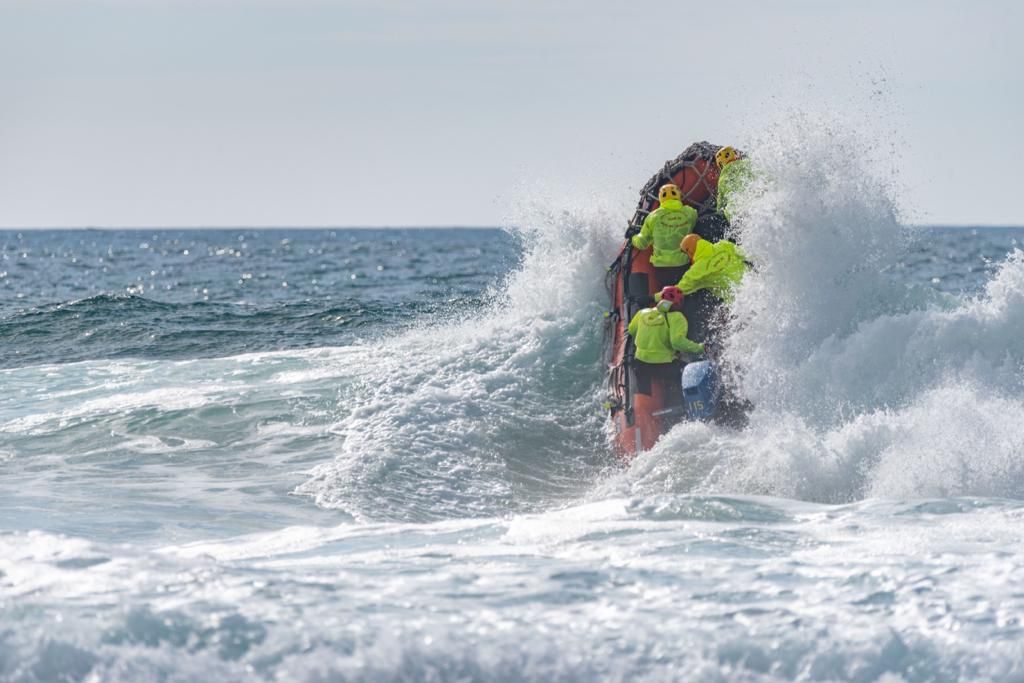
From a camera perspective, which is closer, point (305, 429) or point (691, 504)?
point (691, 504)

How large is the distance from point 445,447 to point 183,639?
4.82 meters

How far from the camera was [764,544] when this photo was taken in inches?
221

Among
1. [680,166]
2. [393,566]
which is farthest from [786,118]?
[393,566]

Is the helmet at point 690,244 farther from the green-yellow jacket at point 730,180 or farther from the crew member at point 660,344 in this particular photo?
the crew member at point 660,344

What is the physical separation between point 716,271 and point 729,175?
1.57m

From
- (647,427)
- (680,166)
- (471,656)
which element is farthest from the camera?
(680,166)

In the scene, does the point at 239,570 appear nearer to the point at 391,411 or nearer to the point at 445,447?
the point at 445,447

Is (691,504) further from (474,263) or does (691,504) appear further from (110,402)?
(474,263)

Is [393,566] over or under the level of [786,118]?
under

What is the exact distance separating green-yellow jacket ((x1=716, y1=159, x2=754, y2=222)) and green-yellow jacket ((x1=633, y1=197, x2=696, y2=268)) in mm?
316

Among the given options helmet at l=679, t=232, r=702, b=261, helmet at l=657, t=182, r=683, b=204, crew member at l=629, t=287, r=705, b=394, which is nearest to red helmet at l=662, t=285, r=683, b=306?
crew member at l=629, t=287, r=705, b=394

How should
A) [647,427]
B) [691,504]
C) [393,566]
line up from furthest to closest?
[647,427], [691,504], [393,566]

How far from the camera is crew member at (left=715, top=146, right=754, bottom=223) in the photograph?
10.5 metres

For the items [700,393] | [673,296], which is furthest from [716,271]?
[700,393]
